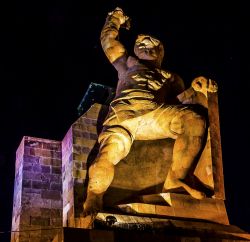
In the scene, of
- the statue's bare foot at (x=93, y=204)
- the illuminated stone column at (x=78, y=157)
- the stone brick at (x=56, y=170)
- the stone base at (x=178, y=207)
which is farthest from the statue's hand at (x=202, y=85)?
the stone brick at (x=56, y=170)

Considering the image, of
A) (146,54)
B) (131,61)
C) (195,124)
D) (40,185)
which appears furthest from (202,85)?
(40,185)

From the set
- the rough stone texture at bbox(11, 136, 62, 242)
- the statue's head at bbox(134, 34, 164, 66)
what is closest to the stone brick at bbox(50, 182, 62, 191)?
the rough stone texture at bbox(11, 136, 62, 242)

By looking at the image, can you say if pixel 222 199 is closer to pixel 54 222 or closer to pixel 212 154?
pixel 212 154

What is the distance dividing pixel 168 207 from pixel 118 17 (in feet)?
11.8

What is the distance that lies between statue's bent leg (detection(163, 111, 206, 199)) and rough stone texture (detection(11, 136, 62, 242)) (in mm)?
2577

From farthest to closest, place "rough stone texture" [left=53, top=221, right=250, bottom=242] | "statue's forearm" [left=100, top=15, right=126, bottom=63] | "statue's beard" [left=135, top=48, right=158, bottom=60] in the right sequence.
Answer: "statue's forearm" [left=100, top=15, right=126, bottom=63], "statue's beard" [left=135, top=48, right=158, bottom=60], "rough stone texture" [left=53, top=221, right=250, bottom=242]

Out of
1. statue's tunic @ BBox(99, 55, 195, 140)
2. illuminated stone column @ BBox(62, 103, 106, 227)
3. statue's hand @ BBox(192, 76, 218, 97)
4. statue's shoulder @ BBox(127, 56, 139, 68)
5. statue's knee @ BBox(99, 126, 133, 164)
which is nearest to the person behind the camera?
statue's knee @ BBox(99, 126, 133, 164)

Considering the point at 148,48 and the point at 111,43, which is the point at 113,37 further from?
the point at 148,48

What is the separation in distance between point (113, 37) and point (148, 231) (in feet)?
11.7

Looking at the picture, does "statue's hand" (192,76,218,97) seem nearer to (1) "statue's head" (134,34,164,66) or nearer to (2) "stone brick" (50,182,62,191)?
(1) "statue's head" (134,34,164,66)

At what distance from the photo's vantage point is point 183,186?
6.62 meters

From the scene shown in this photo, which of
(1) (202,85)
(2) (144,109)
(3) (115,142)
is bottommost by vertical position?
(3) (115,142)

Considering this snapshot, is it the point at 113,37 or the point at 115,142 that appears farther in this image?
the point at 113,37

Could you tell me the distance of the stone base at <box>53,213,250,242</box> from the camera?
5434 millimetres
